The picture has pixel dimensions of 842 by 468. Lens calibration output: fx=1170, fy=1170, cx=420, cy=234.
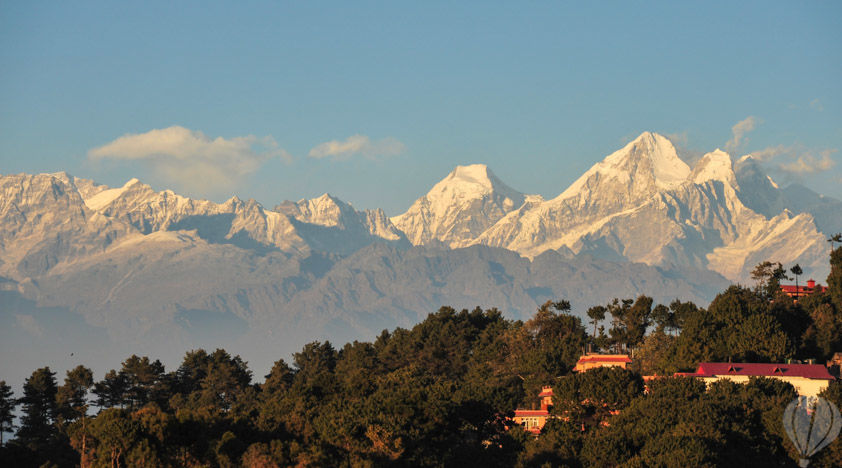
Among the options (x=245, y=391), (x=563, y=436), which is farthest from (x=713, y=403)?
(x=245, y=391)

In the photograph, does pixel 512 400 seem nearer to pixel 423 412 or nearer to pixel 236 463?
pixel 423 412

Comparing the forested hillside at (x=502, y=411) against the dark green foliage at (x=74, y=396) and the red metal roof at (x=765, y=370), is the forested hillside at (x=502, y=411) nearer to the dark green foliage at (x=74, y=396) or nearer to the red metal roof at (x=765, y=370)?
the dark green foliage at (x=74, y=396)

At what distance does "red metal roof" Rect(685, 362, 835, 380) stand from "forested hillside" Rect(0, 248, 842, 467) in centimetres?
663

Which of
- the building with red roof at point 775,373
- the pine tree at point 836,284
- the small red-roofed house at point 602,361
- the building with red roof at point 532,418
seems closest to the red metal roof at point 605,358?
the small red-roofed house at point 602,361

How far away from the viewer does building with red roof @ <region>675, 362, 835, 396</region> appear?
447 feet

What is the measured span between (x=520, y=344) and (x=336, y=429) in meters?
73.6

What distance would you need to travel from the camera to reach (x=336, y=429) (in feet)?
372

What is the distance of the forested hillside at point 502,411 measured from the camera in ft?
353

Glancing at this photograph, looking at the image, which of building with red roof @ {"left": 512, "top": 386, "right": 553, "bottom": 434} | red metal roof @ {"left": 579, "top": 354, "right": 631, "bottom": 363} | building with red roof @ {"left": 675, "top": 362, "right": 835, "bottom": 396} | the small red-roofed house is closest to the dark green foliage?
building with red roof @ {"left": 512, "top": 386, "right": 553, "bottom": 434}

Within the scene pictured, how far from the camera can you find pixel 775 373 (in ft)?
454

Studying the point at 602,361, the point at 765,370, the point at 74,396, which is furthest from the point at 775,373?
the point at 74,396

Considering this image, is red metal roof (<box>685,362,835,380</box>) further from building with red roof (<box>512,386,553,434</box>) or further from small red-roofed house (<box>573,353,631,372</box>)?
building with red roof (<box>512,386,553,434</box>)

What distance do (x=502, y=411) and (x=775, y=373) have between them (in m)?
33.3

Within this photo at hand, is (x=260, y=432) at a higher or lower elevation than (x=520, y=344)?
lower
